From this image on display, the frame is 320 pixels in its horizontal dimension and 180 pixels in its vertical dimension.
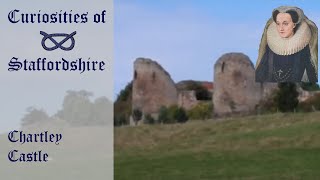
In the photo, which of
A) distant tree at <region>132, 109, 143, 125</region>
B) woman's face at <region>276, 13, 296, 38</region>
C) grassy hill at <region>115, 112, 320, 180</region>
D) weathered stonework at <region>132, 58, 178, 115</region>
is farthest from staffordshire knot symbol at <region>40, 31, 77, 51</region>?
woman's face at <region>276, 13, 296, 38</region>

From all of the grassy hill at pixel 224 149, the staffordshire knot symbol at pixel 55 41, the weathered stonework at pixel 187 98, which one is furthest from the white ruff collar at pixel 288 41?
the staffordshire knot symbol at pixel 55 41

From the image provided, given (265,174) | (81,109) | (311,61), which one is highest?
(311,61)

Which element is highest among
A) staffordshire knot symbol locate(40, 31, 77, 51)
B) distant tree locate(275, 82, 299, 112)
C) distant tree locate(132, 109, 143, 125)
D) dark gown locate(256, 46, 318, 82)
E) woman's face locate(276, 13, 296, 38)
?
woman's face locate(276, 13, 296, 38)

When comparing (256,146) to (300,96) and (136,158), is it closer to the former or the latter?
(136,158)

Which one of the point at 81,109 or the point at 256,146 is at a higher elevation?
the point at 81,109

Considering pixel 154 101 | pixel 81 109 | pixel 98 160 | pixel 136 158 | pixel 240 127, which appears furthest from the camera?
pixel 154 101

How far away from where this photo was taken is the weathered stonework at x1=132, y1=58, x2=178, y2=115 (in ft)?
88.0

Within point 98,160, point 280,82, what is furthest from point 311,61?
point 98,160

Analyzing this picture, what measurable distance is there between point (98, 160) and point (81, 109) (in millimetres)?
3477

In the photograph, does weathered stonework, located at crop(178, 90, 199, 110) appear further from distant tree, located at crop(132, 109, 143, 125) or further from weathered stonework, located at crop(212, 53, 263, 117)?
distant tree, located at crop(132, 109, 143, 125)

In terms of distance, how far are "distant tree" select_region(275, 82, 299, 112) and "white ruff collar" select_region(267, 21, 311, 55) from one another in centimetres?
177

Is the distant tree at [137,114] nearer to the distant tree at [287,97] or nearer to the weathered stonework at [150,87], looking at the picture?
the weathered stonework at [150,87]

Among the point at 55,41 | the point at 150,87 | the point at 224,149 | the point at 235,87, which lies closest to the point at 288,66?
the point at 235,87

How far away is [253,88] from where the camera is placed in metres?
28.3
